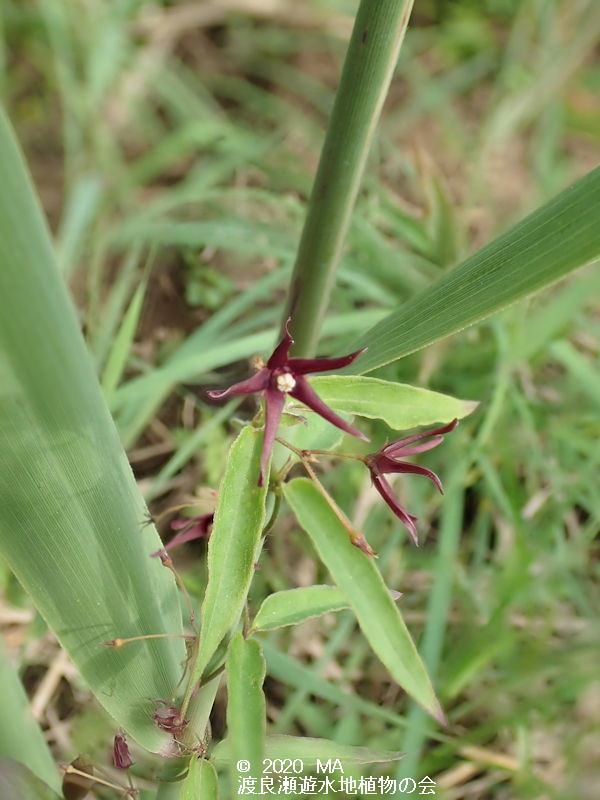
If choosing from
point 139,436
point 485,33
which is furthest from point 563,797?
point 485,33

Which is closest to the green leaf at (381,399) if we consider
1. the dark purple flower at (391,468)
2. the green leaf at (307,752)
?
the dark purple flower at (391,468)

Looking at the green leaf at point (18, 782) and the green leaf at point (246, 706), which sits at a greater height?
the green leaf at point (246, 706)

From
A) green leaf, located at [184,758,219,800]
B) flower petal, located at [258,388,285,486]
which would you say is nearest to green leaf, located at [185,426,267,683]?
flower petal, located at [258,388,285,486]

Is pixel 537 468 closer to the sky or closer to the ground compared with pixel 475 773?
closer to the sky

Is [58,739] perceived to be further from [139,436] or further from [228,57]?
[228,57]

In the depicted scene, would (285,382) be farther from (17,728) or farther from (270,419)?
(17,728)

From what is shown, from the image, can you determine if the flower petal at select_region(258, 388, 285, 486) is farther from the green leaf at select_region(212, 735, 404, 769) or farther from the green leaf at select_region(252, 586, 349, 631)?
the green leaf at select_region(212, 735, 404, 769)

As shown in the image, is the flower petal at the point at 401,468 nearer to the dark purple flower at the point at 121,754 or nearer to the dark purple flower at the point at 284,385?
the dark purple flower at the point at 284,385
